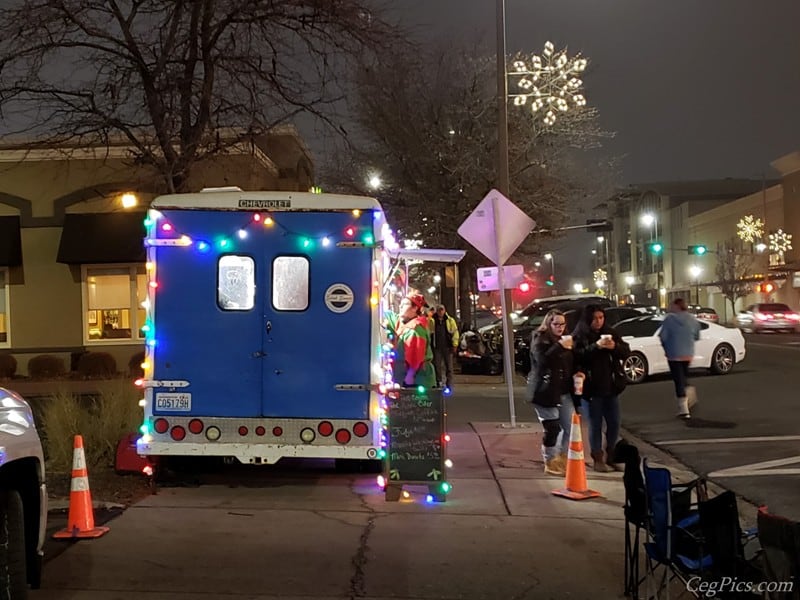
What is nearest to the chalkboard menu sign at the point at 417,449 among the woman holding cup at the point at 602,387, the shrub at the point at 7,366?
the woman holding cup at the point at 602,387

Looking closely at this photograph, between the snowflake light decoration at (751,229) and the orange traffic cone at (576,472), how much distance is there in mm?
54380

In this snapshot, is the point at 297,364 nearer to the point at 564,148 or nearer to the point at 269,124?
the point at 269,124

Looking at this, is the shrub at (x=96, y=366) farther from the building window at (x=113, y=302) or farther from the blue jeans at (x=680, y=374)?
the blue jeans at (x=680, y=374)

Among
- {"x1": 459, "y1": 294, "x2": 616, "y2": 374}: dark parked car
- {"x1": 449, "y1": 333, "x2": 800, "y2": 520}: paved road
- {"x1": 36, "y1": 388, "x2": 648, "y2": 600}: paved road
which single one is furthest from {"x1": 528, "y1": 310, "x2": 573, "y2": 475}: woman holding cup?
{"x1": 459, "y1": 294, "x2": 616, "y2": 374}: dark parked car

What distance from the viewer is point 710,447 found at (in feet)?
33.5

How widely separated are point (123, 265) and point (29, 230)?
265 centimetres

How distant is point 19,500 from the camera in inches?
173

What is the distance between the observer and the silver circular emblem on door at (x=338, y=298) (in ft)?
24.8

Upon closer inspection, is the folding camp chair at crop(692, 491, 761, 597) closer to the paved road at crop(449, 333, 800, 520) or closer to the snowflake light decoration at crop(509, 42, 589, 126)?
the paved road at crop(449, 333, 800, 520)

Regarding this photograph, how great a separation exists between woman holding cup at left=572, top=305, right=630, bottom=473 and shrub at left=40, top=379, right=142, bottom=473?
5.07 meters

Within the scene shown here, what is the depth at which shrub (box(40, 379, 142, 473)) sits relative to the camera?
8633 mm

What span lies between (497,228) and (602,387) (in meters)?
3.25

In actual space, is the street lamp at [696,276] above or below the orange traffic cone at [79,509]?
above

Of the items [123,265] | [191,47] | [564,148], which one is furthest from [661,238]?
[191,47]
